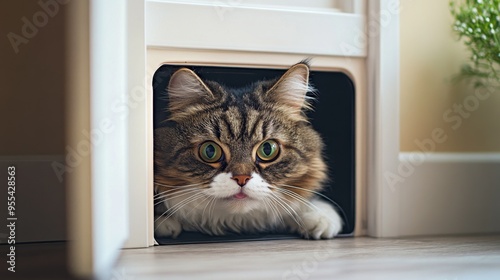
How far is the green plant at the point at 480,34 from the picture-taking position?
1.49 metres

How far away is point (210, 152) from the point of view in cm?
140

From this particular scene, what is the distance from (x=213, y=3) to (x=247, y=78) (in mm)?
217

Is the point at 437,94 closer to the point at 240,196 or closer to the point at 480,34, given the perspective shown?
the point at 480,34

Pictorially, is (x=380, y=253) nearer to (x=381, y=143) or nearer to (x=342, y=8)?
(x=381, y=143)

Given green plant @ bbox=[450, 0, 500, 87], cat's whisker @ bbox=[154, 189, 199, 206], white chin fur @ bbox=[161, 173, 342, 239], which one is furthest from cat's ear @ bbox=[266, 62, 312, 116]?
green plant @ bbox=[450, 0, 500, 87]

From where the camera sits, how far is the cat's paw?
4.66ft

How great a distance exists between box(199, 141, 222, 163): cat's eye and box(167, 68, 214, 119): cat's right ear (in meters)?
0.10

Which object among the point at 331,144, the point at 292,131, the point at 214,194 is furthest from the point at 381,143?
the point at 214,194

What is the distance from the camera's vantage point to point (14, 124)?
147cm

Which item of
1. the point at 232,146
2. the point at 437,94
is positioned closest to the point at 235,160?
the point at 232,146

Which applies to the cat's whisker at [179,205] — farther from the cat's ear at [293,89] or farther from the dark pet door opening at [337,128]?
the cat's ear at [293,89]

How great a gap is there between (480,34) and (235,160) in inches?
30.3

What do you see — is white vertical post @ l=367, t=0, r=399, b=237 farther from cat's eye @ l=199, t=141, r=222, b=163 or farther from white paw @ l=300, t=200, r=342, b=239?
cat's eye @ l=199, t=141, r=222, b=163

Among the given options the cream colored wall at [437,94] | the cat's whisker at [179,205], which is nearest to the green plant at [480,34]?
the cream colored wall at [437,94]
